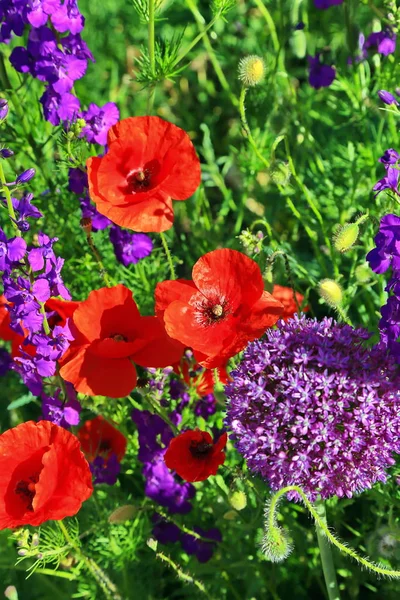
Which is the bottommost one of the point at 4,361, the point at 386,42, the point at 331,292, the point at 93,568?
the point at 93,568

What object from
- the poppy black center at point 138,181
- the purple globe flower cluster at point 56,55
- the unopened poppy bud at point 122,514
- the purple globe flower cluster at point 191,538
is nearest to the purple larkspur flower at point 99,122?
the purple globe flower cluster at point 56,55

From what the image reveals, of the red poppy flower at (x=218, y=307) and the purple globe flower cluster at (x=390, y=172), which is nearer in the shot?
the purple globe flower cluster at (x=390, y=172)

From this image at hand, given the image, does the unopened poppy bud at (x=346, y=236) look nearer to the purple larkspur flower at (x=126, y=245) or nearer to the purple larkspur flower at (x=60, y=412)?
the purple larkspur flower at (x=126, y=245)

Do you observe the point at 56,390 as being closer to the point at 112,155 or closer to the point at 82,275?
the point at 82,275

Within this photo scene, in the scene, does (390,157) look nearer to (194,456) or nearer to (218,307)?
(218,307)

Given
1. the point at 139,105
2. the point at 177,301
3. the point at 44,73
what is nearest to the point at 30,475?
the point at 177,301

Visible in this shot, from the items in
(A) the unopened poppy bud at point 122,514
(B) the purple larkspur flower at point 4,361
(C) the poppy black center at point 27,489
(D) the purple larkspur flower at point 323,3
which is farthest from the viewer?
(D) the purple larkspur flower at point 323,3

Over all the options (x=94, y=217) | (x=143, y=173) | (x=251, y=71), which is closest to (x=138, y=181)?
(x=143, y=173)

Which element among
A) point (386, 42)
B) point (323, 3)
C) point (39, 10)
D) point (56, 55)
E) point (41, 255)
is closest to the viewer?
point (41, 255)
